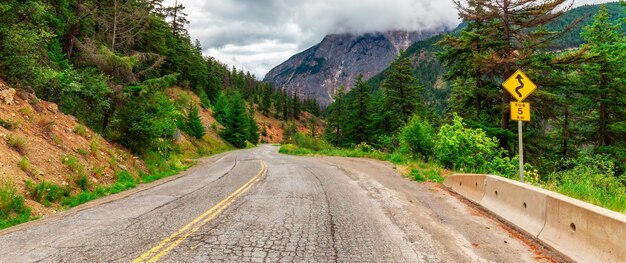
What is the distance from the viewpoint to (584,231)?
433 centimetres

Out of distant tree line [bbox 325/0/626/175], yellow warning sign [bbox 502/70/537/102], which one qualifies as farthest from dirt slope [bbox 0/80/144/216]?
distant tree line [bbox 325/0/626/175]

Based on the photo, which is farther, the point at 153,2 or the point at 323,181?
the point at 153,2

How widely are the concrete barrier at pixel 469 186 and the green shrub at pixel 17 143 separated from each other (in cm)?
1278

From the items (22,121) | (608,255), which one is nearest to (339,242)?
(608,255)

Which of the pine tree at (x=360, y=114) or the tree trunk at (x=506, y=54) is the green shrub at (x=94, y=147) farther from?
the pine tree at (x=360, y=114)

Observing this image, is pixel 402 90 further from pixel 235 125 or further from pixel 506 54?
pixel 235 125

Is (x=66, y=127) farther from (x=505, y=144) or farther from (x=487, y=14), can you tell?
(x=505, y=144)

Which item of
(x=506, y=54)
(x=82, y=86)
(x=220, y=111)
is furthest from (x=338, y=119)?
(x=82, y=86)

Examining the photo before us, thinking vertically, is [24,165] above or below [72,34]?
below

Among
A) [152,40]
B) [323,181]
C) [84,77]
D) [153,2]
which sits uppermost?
[153,2]

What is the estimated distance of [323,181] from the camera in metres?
12.2

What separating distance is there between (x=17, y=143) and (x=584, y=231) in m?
13.3

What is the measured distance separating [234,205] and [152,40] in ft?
136

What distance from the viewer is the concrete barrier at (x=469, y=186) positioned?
8341 mm
